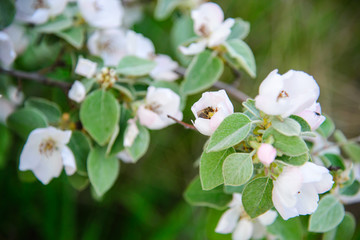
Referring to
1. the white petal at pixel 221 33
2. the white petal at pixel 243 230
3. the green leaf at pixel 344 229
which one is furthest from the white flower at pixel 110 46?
the green leaf at pixel 344 229

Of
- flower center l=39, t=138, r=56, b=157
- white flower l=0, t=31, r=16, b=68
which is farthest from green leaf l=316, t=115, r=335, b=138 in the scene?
white flower l=0, t=31, r=16, b=68

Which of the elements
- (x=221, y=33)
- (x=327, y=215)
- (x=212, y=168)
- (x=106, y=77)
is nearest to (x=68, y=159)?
(x=106, y=77)

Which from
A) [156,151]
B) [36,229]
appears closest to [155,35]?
[156,151]

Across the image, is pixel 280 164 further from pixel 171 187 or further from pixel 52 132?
pixel 171 187

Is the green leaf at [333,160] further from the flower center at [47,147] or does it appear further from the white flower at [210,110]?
the flower center at [47,147]

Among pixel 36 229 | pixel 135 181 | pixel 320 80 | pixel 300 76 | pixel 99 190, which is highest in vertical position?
pixel 300 76

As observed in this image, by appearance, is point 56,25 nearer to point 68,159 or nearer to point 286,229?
point 68,159

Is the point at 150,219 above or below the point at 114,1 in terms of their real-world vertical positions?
below
